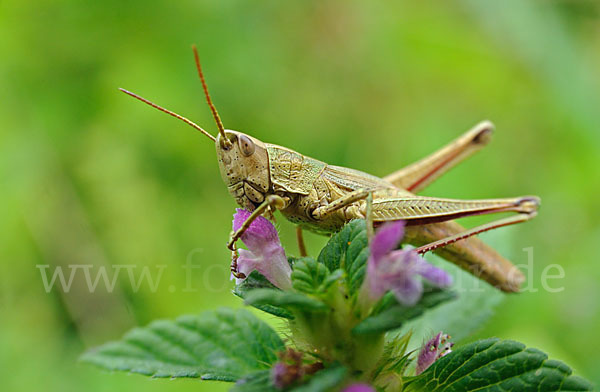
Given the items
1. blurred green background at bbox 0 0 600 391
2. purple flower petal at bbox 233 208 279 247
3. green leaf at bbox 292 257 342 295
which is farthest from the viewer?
blurred green background at bbox 0 0 600 391

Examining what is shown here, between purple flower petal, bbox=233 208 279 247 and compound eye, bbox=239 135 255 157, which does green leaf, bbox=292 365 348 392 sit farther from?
compound eye, bbox=239 135 255 157

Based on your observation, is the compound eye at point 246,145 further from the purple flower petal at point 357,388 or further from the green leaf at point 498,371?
the purple flower petal at point 357,388

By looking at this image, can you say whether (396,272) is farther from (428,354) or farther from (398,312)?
(428,354)

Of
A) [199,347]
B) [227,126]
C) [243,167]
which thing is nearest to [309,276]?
[199,347]

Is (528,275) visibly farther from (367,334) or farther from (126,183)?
(126,183)

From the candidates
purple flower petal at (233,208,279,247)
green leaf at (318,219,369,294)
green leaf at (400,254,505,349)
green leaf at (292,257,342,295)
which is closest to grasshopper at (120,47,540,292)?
green leaf at (400,254,505,349)

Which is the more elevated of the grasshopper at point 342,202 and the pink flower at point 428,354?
the grasshopper at point 342,202

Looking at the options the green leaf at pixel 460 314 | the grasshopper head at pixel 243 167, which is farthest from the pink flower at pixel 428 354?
the grasshopper head at pixel 243 167
